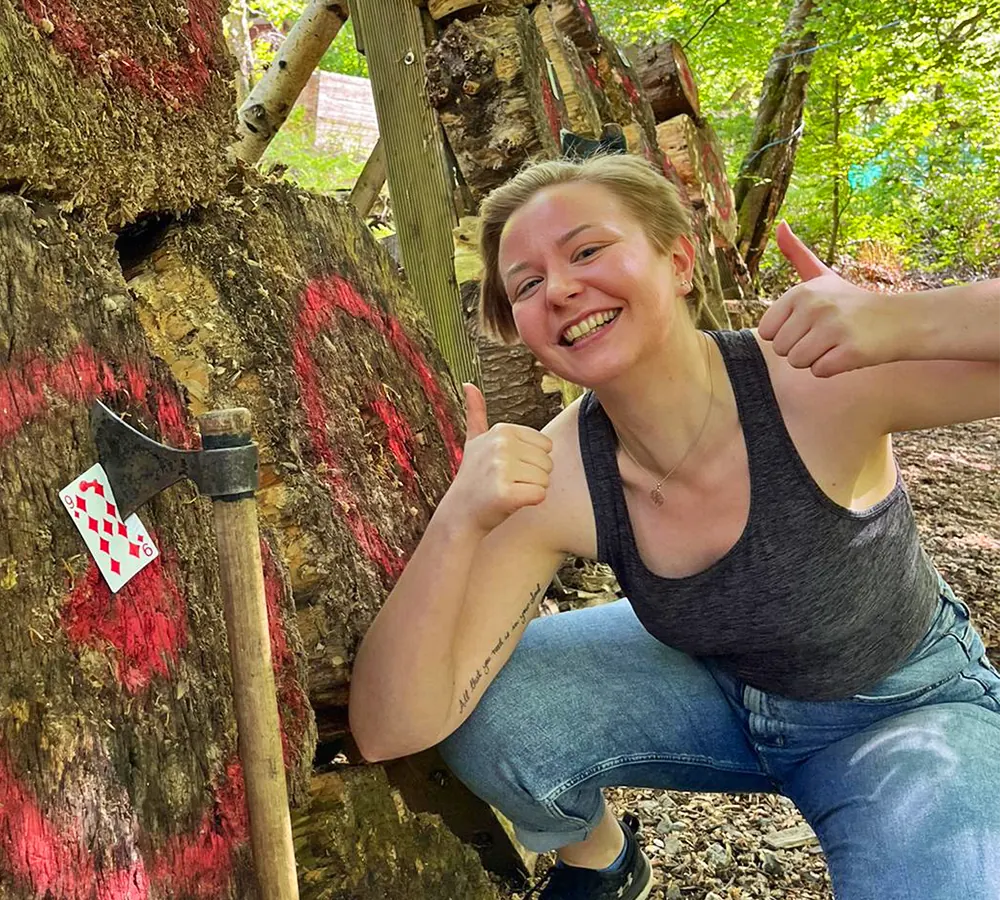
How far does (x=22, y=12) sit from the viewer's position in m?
1.39

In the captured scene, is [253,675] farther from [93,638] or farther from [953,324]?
[953,324]

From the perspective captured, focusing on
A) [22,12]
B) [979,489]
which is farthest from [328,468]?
[979,489]

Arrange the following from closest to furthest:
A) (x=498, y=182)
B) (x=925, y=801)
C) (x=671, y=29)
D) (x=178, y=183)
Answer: (x=925, y=801) → (x=178, y=183) → (x=498, y=182) → (x=671, y=29)

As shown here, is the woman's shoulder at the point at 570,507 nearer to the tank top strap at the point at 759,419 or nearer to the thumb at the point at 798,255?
the tank top strap at the point at 759,419

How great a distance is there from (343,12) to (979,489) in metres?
4.26

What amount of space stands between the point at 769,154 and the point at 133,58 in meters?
7.41

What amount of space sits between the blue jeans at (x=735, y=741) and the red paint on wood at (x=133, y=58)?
1301mm

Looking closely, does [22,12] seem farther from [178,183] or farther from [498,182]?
[498,182]

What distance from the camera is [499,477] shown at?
1.59 m

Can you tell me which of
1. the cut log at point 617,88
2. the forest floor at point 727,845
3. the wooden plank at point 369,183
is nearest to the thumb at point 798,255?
the forest floor at point 727,845

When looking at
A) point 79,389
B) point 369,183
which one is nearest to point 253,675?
point 79,389

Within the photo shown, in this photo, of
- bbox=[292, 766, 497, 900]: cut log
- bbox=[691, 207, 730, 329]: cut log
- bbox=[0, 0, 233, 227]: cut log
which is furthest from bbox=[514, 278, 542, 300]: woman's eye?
bbox=[691, 207, 730, 329]: cut log

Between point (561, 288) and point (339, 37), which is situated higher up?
point (339, 37)

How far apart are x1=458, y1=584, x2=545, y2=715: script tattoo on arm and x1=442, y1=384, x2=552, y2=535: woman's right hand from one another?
0.27 m
